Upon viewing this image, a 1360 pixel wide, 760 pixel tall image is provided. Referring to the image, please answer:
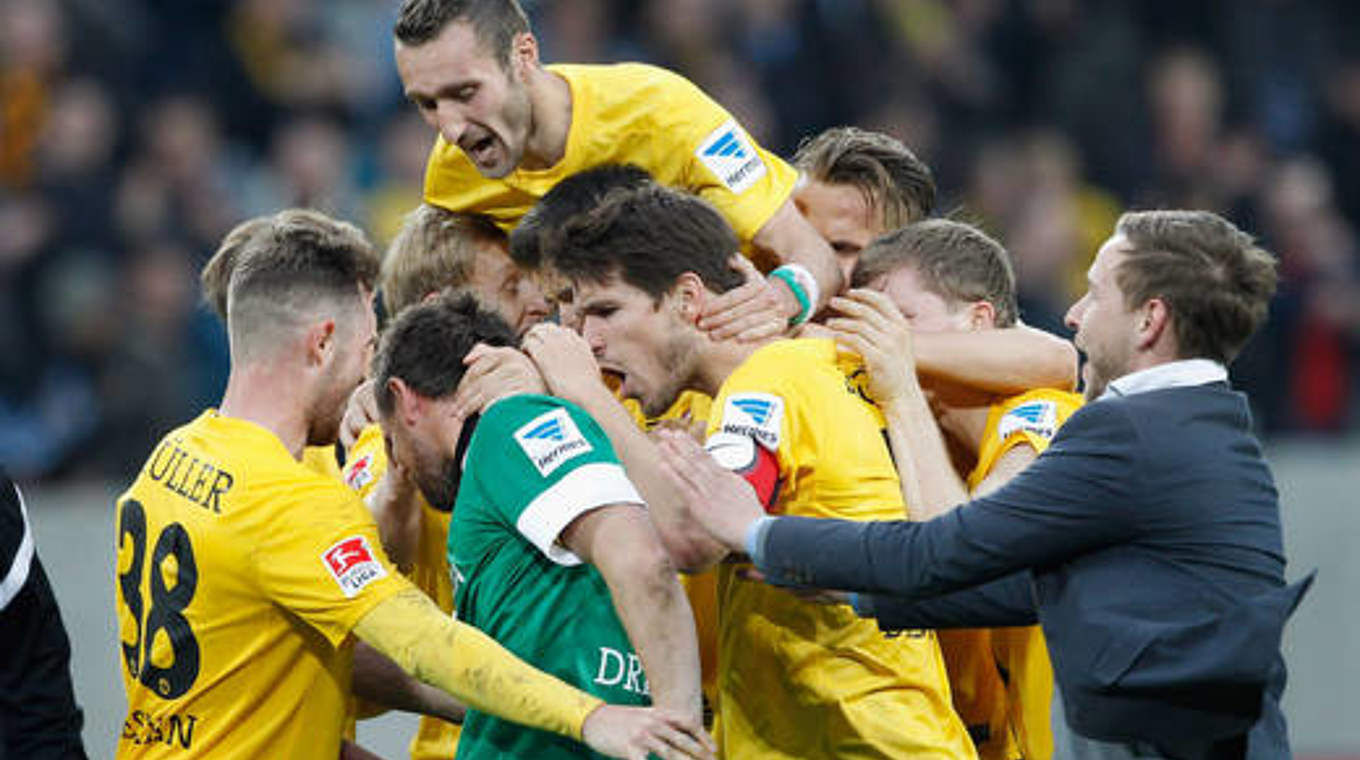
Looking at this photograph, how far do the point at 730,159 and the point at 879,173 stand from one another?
39cm

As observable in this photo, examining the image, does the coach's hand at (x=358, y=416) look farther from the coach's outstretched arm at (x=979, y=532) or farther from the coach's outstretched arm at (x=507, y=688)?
the coach's outstretched arm at (x=979, y=532)

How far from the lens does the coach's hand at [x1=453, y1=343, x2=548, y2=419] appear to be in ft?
13.3

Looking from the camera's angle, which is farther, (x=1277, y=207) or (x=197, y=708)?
(x=1277, y=207)

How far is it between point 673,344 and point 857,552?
81cm

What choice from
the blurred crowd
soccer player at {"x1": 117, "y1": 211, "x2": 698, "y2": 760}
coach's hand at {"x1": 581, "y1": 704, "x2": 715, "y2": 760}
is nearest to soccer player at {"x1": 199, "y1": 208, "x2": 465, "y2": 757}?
soccer player at {"x1": 117, "y1": 211, "x2": 698, "y2": 760}

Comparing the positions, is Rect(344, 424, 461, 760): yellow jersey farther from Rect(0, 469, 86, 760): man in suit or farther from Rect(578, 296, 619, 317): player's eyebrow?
→ Rect(0, 469, 86, 760): man in suit

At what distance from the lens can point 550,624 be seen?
3.92m

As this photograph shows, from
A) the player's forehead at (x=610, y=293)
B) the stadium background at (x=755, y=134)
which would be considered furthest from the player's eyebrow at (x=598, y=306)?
the stadium background at (x=755, y=134)

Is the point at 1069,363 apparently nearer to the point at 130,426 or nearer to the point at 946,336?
the point at 946,336

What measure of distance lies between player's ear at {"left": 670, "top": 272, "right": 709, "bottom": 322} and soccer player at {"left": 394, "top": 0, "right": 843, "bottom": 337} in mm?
607

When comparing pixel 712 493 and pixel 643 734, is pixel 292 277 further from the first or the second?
pixel 643 734

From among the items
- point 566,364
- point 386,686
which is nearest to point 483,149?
point 566,364

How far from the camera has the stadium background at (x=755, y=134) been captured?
8.95 m

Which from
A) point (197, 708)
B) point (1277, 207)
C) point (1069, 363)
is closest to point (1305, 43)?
point (1277, 207)
